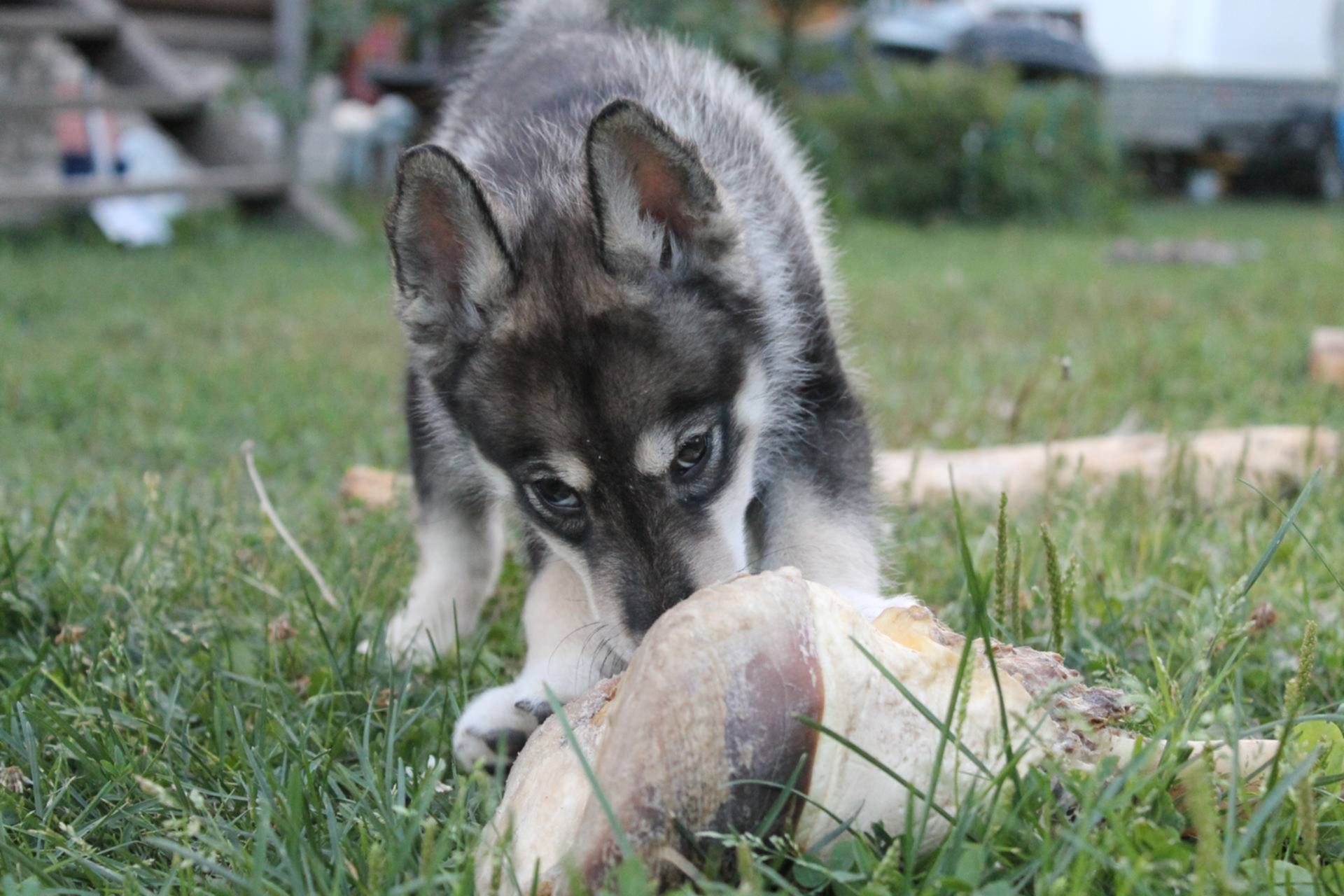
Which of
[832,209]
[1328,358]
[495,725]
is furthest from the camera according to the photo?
[832,209]

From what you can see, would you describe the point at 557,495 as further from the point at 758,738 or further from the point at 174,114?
the point at 174,114

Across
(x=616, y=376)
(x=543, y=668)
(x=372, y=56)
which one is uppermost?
(x=616, y=376)

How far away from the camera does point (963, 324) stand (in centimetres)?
644

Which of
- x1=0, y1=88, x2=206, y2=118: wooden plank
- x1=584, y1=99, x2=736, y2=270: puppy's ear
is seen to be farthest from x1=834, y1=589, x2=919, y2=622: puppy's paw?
x1=0, y1=88, x2=206, y2=118: wooden plank

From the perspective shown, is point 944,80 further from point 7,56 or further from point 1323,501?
point 1323,501

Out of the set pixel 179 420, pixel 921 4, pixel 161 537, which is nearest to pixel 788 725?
pixel 161 537

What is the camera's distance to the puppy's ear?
1995mm

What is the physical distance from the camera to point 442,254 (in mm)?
2219

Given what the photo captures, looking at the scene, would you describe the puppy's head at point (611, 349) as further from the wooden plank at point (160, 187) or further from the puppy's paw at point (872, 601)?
the wooden plank at point (160, 187)

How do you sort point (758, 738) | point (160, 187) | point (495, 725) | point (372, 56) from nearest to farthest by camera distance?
1. point (758, 738)
2. point (495, 725)
3. point (160, 187)
4. point (372, 56)

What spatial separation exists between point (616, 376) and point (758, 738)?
31.2 inches

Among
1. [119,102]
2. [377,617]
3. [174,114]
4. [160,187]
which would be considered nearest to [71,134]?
[174,114]

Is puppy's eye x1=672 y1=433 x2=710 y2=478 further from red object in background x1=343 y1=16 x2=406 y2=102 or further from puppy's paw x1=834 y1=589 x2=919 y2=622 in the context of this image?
red object in background x1=343 y1=16 x2=406 y2=102

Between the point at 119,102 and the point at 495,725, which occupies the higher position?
the point at 495,725
